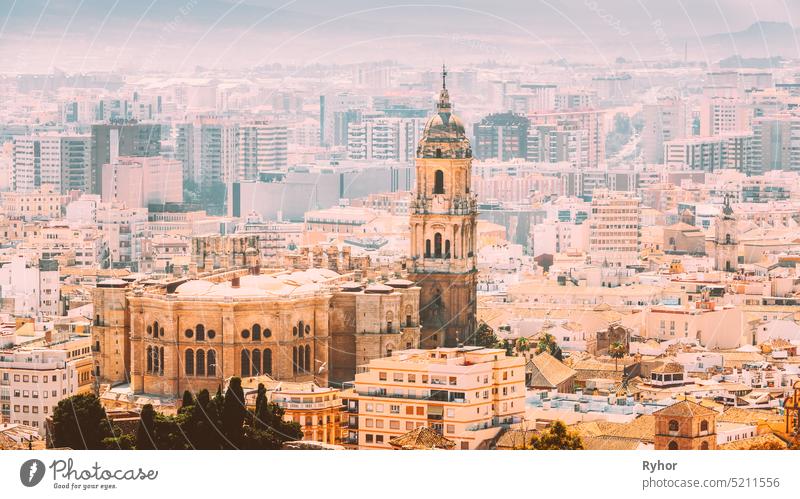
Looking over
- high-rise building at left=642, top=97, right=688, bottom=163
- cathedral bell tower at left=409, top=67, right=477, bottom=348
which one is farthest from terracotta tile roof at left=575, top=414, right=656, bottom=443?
high-rise building at left=642, top=97, right=688, bottom=163

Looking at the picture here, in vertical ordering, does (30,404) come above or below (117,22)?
below

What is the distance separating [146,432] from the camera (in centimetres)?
2823

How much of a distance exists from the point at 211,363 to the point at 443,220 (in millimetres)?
6026

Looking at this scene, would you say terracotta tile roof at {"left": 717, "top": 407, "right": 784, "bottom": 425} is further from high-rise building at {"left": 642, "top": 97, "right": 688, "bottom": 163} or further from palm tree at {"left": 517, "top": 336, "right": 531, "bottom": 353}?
high-rise building at {"left": 642, "top": 97, "right": 688, "bottom": 163}

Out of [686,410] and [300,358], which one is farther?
[300,358]

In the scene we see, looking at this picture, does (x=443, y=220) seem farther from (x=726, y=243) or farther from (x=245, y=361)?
A: (x=726, y=243)

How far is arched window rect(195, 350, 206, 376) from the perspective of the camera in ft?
113

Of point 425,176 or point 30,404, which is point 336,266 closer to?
point 425,176

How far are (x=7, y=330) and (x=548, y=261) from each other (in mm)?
24084

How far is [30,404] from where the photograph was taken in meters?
34.3

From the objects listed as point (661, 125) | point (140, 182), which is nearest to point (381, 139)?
point (140, 182)

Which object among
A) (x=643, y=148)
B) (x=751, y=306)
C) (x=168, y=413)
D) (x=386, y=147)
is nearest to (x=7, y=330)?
(x=168, y=413)

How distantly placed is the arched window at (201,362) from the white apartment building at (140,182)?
111 feet

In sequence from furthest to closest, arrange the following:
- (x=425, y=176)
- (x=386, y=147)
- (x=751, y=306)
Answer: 1. (x=386, y=147)
2. (x=751, y=306)
3. (x=425, y=176)
